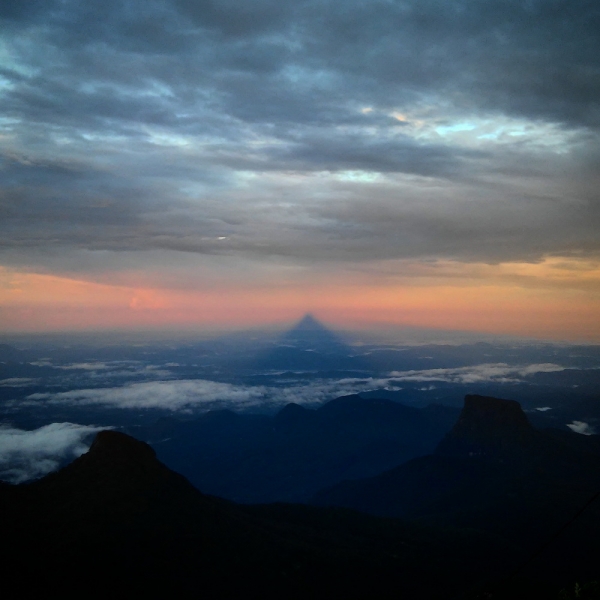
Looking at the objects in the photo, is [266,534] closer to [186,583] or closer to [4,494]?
[186,583]

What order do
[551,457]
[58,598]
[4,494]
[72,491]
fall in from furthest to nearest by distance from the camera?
[551,457] → [72,491] → [4,494] → [58,598]

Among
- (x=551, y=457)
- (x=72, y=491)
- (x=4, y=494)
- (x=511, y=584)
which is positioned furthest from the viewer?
(x=551, y=457)

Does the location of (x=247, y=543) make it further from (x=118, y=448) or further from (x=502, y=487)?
(x=502, y=487)

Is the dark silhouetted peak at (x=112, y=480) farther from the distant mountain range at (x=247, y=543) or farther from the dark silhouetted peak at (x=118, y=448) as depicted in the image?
the distant mountain range at (x=247, y=543)

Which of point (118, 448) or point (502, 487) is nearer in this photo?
point (118, 448)

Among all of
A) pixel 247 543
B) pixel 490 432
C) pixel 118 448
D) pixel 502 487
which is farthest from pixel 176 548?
pixel 490 432

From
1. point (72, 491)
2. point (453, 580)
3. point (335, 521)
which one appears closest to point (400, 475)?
Result: point (335, 521)

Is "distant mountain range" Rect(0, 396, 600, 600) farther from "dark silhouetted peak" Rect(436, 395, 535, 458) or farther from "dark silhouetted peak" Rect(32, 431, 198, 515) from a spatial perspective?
"dark silhouetted peak" Rect(436, 395, 535, 458)
